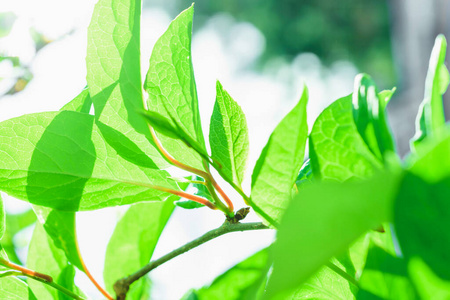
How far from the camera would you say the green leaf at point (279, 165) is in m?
0.15

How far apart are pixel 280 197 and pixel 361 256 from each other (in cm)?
6

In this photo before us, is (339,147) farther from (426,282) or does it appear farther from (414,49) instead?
(414,49)

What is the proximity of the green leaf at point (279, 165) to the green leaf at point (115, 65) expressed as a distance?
0.22ft

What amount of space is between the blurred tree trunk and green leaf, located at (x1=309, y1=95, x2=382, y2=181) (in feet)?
9.28

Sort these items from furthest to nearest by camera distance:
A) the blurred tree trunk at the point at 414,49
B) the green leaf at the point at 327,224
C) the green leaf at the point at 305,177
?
the blurred tree trunk at the point at 414,49, the green leaf at the point at 305,177, the green leaf at the point at 327,224

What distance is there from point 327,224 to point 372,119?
0.07 metres

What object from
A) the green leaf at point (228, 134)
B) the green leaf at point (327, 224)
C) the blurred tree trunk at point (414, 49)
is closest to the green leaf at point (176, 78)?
the green leaf at point (228, 134)

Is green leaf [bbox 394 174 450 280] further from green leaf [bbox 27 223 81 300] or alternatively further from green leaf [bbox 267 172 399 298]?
green leaf [bbox 27 223 81 300]

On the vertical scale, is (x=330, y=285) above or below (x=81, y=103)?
below

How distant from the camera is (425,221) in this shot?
0.10 m

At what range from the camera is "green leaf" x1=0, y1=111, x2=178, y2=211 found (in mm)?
214

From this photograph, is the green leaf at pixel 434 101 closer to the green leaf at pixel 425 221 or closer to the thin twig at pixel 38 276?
the green leaf at pixel 425 221

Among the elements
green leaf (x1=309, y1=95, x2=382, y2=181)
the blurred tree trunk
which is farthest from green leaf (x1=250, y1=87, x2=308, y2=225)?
the blurred tree trunk

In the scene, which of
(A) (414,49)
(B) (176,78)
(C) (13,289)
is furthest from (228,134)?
(A) (414,49)
